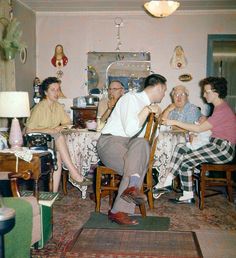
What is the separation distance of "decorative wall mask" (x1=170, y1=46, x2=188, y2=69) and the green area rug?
3.55 meters

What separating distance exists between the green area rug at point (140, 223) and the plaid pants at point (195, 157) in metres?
0.62

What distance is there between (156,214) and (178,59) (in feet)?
11.5

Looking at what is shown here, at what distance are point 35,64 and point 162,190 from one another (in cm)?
364

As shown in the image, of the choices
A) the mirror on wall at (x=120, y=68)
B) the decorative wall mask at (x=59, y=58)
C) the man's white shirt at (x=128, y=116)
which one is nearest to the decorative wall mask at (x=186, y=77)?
the mirror on wall at (x=120, y=68)

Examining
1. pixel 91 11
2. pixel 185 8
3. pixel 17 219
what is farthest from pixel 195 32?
pixel 17 219

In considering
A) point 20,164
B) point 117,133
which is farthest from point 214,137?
point 20,164

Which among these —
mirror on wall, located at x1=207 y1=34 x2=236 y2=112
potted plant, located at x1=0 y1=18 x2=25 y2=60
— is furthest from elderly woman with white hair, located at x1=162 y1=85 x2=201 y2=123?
mirror on wall, located at x1=207 y1=34 x2=236 y2=112

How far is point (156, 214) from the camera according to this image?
3.77m

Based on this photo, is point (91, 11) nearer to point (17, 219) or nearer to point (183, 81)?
point (183, 81)

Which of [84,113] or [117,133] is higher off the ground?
[84,113]

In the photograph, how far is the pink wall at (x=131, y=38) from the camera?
21.2 feet

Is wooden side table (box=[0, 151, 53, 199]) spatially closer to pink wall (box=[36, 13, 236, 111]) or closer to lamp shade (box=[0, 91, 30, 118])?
lamp shade (box=[0, 91, 30, 118])

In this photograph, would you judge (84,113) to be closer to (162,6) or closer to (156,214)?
(162,6)

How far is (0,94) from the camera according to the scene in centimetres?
338
